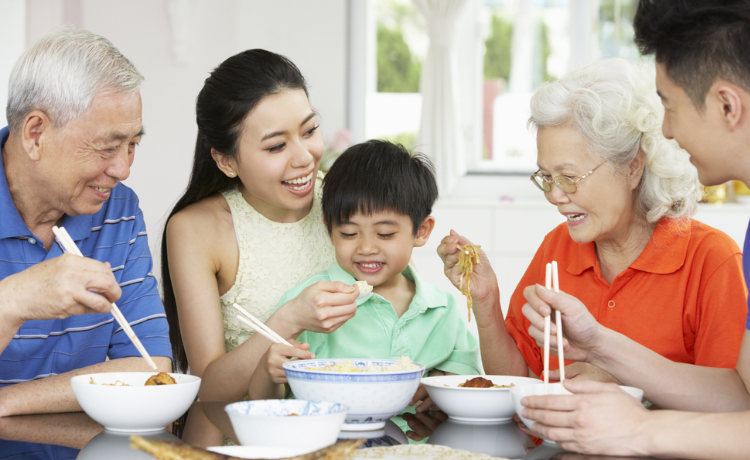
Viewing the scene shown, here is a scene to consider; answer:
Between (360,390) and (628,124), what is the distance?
3.28 feet

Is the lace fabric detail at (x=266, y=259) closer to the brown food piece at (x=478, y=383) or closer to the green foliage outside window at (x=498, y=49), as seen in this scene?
the brown food piece at (x=478, y=383)

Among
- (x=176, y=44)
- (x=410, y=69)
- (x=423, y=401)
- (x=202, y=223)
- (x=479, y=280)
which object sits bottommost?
(x=423, y=401)

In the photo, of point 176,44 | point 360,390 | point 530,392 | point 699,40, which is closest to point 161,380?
point 360,390

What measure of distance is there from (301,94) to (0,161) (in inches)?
31.6

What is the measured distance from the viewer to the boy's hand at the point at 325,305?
158cm

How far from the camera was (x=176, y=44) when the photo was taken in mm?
4648

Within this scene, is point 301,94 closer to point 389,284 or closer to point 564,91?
point 389,284

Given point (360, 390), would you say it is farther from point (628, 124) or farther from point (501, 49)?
point (501, 49)

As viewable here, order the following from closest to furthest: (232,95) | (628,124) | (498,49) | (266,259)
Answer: (628,124) < (232,95) < (266,259) < (498,49)

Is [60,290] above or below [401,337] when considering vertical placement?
above

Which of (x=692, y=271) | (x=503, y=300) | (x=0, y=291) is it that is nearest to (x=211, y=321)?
(x=0, y=291)

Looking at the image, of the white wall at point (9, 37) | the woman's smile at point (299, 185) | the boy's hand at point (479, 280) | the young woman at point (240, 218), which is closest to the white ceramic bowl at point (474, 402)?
the boy's hand at point (479, 280)

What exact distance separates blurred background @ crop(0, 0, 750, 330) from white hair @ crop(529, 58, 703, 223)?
247cm

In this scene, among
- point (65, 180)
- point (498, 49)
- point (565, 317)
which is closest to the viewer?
point (565, 317)
